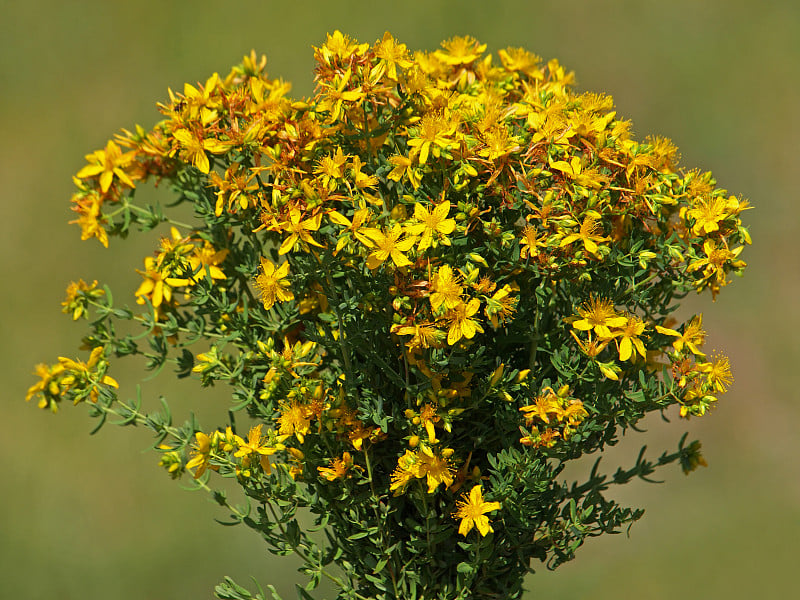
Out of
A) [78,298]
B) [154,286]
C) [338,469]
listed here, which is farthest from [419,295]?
[78,298]

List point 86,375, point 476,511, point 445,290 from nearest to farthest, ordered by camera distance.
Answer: point 445,290 → point 476,511 → point 86,375

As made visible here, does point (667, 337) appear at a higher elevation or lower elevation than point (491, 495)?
higher

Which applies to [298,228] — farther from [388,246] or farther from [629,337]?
[629,337]

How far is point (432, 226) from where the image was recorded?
81 cm

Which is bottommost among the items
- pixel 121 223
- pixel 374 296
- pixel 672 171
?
pixel 374 296

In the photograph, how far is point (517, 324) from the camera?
37.3 inches

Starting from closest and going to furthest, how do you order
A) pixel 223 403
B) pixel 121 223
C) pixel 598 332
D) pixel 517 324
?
pixel 598 332 → pixel 517 324 → pixel 121 223 → pixel 223 403

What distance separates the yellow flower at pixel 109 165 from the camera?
1012 mm

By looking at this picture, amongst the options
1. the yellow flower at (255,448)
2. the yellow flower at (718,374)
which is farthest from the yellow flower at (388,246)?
the yellow flower at (718,374)

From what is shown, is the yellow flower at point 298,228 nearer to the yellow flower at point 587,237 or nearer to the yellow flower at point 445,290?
the yellow flower at point 445,290

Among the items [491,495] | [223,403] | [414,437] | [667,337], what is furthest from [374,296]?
[223,403]

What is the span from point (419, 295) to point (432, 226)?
0.06m

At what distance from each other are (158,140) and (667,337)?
62 centimetres

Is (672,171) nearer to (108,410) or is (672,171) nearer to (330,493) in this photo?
(330,493)
